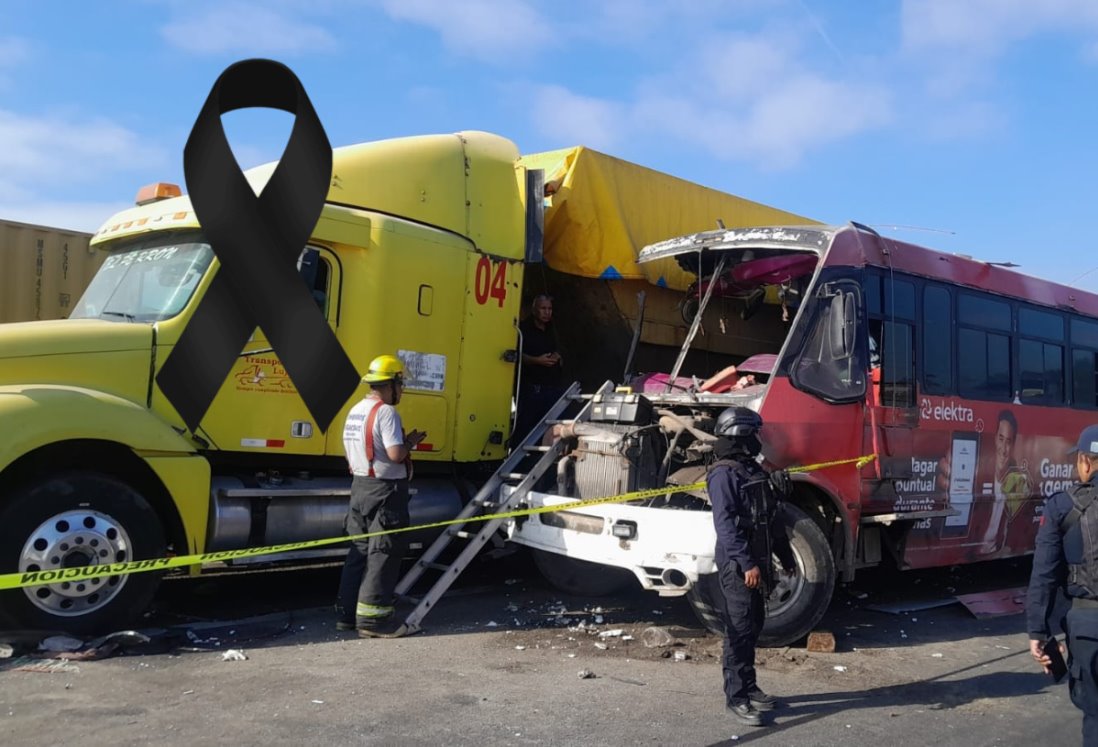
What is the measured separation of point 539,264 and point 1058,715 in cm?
523

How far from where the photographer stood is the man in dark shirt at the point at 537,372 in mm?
7922

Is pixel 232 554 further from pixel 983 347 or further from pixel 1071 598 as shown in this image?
pixel 983 347

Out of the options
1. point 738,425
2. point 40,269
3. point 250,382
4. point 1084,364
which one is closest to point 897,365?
point 738,425

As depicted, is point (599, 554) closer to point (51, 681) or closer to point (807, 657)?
point (807, 657)

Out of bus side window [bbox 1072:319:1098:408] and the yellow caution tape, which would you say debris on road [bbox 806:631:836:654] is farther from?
bus side window [bbox 1072:319:1098:408]

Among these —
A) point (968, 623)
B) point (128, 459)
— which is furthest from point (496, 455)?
point (968, 623)

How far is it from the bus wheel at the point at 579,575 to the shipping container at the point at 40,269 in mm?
6219

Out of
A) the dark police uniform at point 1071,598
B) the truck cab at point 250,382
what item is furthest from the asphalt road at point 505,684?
the dark police uniform at point 1071,598

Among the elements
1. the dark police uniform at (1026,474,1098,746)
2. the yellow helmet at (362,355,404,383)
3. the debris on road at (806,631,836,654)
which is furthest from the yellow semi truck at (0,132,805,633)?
the dark police uniform at (1026,474,1098,746)

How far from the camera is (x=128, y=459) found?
5.81 metres

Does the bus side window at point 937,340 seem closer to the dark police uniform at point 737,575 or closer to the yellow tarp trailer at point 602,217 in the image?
the yellow tarp trailer at point 602,217

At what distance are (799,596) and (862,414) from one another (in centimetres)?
147

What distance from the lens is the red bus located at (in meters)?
6.20

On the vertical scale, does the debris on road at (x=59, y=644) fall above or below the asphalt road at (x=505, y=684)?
above
